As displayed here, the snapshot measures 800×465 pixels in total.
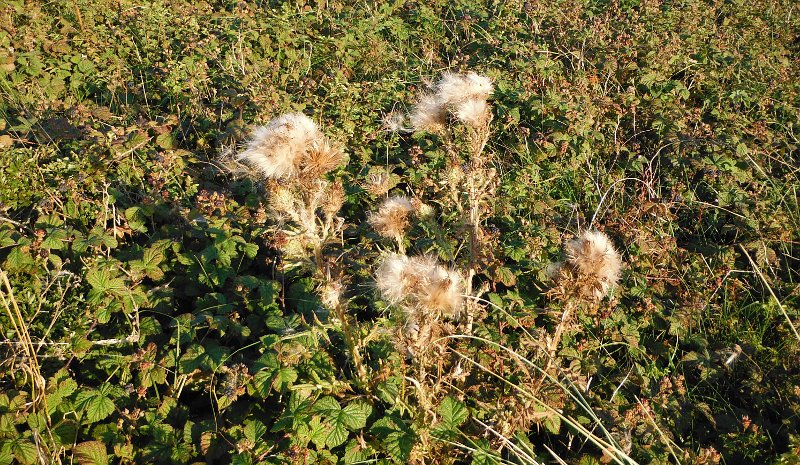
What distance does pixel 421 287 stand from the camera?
2156 mm

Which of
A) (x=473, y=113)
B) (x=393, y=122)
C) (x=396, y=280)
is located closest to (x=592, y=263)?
(x=396, y=280)

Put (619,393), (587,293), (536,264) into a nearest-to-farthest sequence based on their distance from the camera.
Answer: (587,293)
(619,393)
(536,264)

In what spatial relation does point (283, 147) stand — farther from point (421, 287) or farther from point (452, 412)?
point (452, 412)

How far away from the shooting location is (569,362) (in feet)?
10.2

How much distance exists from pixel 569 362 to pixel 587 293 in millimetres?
914

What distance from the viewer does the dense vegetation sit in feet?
8.57

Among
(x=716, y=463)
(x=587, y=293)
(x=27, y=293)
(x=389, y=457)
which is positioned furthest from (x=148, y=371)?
(x=716, y=463)

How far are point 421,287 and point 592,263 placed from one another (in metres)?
0.65

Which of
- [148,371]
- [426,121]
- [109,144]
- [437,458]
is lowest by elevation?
[437,458]

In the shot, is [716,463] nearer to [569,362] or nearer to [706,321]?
[569,362]

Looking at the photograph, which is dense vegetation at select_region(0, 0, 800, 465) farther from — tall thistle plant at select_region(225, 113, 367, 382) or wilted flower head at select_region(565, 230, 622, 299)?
wilted flower head at select_region(565, 230, 622, 299)

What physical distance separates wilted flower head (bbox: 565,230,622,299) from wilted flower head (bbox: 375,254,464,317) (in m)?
0.46

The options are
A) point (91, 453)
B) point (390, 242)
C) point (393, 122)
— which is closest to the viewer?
point (91, 453)

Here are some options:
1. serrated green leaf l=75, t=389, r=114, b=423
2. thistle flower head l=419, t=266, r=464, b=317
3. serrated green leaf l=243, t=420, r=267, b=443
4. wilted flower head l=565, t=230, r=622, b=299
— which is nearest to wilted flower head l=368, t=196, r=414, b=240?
thistle flower head l=419, t=266, r=464, b=317
